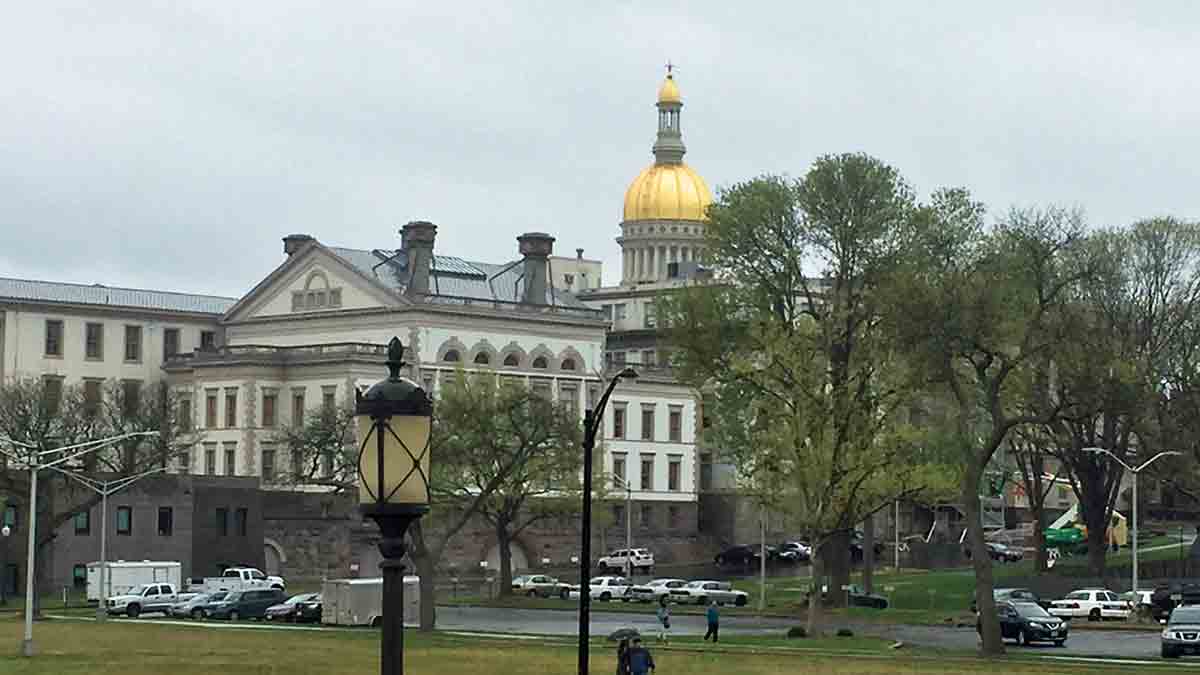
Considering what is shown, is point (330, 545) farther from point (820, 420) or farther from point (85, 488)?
point (820, 420)

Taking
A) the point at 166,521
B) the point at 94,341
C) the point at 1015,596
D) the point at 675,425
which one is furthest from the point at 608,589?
the point at 94,341

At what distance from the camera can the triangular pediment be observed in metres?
137

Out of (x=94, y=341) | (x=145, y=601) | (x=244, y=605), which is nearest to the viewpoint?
(x=244, y=605)

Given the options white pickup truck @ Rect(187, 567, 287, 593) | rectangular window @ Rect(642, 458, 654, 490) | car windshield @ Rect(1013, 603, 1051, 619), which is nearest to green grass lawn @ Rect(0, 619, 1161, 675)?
car windshield @ Rect(1013, 603, 1051, 619)

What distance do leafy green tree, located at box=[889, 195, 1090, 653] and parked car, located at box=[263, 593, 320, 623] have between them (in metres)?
24.9

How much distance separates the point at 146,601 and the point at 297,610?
8.29m

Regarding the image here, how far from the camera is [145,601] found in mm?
96438

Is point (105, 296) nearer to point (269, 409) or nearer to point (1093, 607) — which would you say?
point (269, 409)

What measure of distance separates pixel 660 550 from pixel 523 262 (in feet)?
63.6

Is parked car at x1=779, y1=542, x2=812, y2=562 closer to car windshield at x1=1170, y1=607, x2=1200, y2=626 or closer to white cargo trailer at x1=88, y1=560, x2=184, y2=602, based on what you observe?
white cargo trailer at x1=88, y1=560, x2=184, y2=602

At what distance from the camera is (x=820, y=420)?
79750mm

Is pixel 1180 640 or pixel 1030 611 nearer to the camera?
pixel 1180 640

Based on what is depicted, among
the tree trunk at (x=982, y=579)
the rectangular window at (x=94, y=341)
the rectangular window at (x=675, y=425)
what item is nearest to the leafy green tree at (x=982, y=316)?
the tree trunk at (x=982, y=579)

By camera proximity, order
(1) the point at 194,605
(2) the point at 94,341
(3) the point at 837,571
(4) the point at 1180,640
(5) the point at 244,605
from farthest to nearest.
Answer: (2) the point at 94,341 → (1) the point at 194,605 → (5) the point at 244,605 → (3) the point at 837,571 → (4) the point at 1180,640
